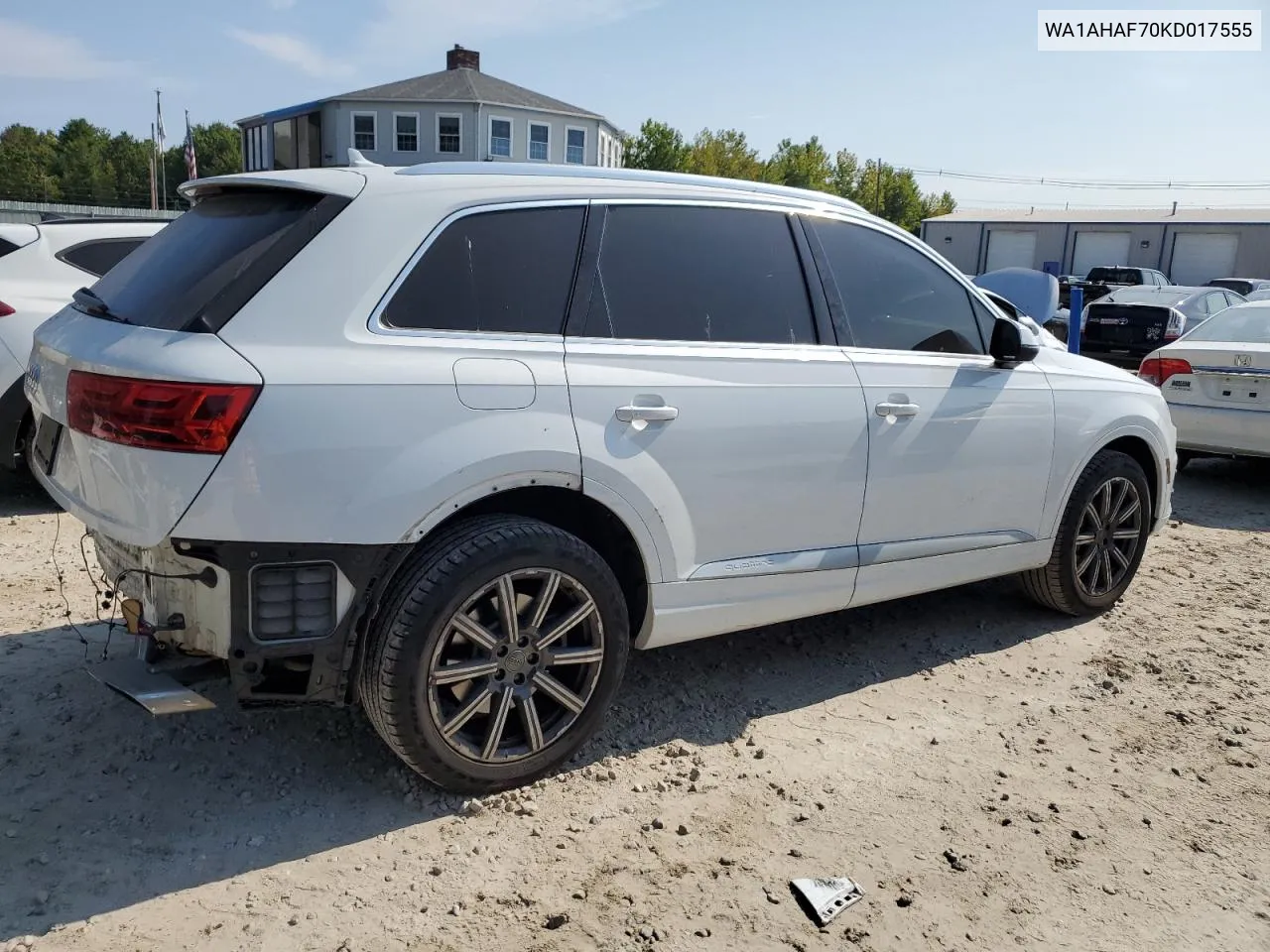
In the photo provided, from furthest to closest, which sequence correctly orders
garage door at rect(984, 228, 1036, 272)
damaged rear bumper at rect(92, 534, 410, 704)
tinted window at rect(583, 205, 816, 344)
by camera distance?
garage door at rect(984, 228, 1036, 272)
tinted window at rect(583, 205, 816, 344)
damaged rear bumper at rect(92, 534, 410, 704)

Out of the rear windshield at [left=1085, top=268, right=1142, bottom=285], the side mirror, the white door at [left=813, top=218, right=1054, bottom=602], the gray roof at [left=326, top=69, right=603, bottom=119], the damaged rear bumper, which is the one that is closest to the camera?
the damaged rear bumper

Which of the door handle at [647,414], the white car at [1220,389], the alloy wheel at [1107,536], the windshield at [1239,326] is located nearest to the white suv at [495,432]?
the door handle at [647,414]

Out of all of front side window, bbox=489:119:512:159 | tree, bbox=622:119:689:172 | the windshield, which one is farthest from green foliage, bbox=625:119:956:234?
the windshield

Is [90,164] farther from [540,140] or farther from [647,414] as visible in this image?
[647,414]

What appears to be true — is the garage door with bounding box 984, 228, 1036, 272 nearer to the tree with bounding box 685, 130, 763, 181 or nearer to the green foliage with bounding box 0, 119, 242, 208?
the tree with bounding box 685, 130, 763, 181

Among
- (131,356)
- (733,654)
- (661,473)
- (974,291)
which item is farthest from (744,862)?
(974,291)

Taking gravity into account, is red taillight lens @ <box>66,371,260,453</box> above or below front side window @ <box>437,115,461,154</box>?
below

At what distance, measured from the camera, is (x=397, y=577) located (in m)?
3.06

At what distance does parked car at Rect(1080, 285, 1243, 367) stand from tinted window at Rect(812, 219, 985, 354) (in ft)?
44.4

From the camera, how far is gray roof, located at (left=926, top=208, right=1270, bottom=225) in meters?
50.2

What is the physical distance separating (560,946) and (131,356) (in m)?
Answer: 1.94

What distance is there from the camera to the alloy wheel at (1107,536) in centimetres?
509

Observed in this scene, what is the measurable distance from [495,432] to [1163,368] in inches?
295

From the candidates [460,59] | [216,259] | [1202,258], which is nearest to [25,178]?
[460,59]
